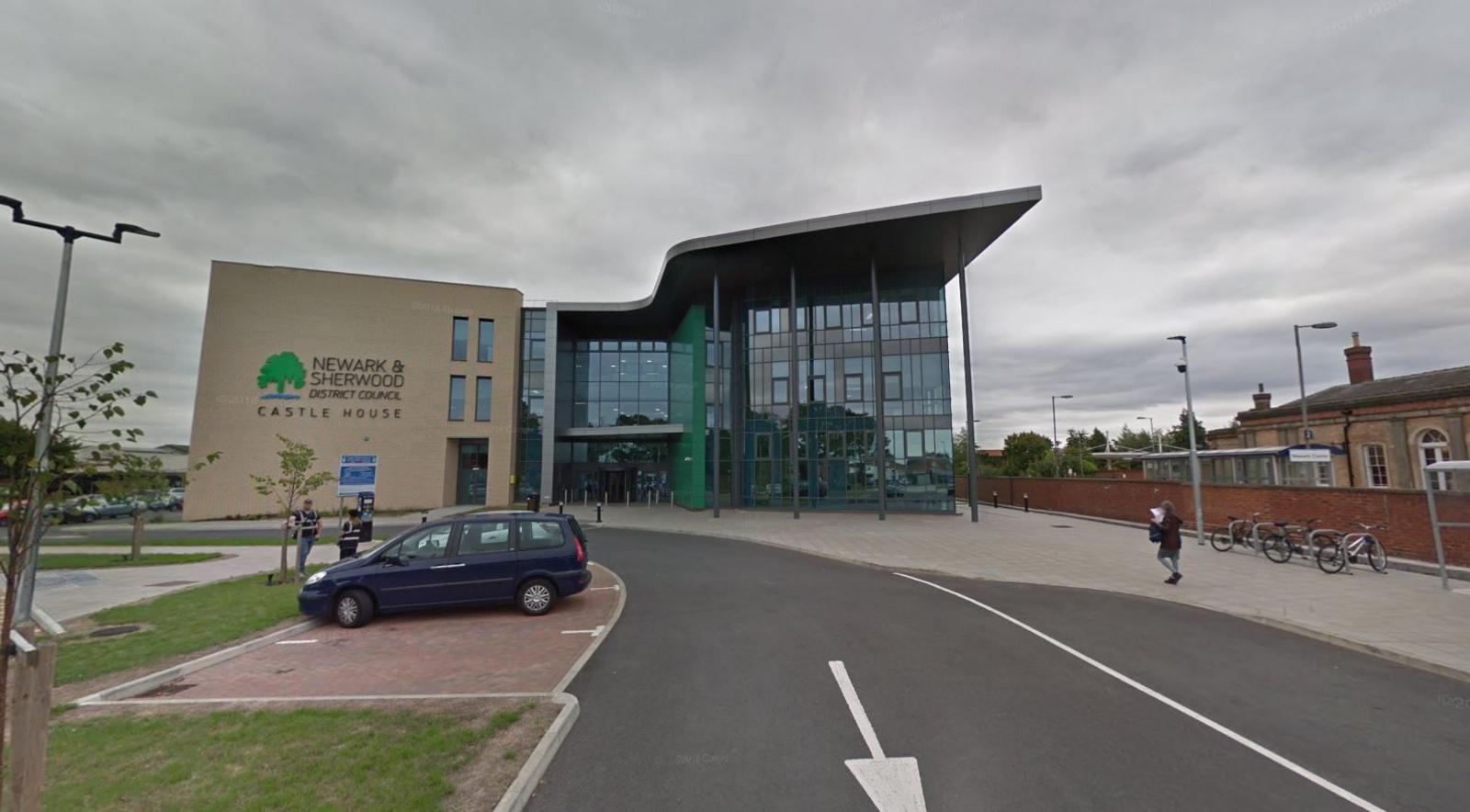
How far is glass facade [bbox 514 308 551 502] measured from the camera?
38.0 meters

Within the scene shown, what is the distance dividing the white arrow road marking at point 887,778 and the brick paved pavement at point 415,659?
340 centimetres

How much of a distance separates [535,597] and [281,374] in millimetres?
33971

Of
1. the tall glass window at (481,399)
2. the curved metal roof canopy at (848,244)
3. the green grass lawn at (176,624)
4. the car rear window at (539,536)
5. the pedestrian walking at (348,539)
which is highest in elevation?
the curved metal roof canopy at (848,244)

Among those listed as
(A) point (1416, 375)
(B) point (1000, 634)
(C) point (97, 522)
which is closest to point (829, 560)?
(B) point (1000, 634)

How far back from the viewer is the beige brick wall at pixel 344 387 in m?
32.5

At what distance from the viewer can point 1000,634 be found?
823 centimetres

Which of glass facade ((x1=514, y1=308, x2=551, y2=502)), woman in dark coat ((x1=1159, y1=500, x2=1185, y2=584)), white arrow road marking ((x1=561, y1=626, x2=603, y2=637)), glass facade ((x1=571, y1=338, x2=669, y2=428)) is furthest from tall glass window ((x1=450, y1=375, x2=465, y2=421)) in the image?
woman in dark coat ((x1=1159, y1=500, x2=1185, y2=584))

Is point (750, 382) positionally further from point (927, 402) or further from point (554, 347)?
point (554, 347)

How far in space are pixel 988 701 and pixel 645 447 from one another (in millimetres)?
35751

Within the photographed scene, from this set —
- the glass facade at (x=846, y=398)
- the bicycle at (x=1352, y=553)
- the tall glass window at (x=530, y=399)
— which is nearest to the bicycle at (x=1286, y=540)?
the bicycle at (x=1352, y=553)

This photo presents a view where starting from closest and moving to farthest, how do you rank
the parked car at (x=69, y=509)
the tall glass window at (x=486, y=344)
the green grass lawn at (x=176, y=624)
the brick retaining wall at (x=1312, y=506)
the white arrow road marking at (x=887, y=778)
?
the parked car at (x=69, y=509) < the white arrow road marking at (x=887, y=778) < the green grass lawn at (x=176, y=624) < the brick retaining wall at (x=1312, y=506) < the tall glass window at (x=486, y=344)

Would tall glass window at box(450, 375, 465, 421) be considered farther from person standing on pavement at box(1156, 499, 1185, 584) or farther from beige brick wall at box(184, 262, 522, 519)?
person standing on pavement at box(1156, 499, 1185, 584)

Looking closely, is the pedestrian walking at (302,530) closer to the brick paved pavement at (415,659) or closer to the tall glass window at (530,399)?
the brick paved pavement at (415,659)

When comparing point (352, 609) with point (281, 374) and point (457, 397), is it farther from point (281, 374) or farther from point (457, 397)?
point (281, 374)
